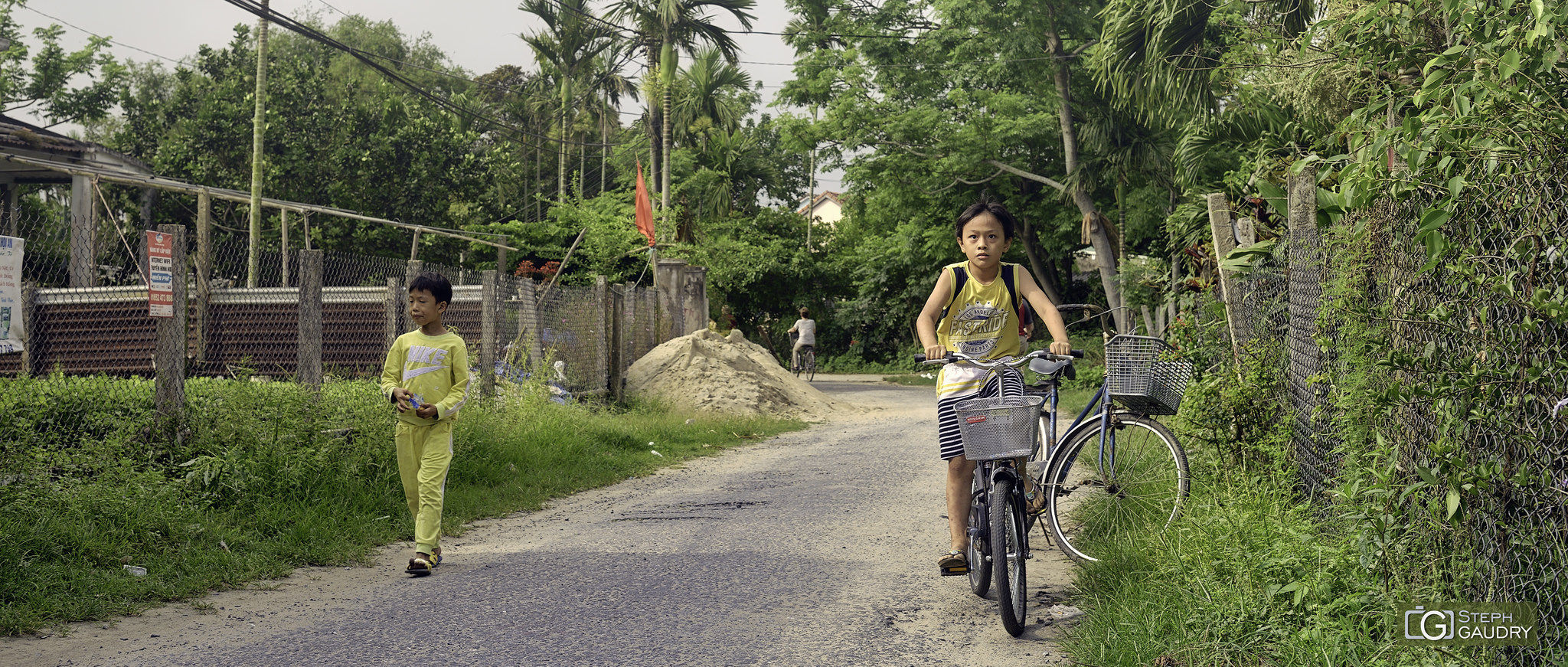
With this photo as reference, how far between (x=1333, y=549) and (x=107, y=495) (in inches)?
231

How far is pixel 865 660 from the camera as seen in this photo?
4074 mm

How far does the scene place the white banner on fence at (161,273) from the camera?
686cm

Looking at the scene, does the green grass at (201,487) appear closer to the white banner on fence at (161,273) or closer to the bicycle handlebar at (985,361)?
the white banner on fence at (161,273)

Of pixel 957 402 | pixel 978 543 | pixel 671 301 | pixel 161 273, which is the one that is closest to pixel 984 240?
pixel 957 402

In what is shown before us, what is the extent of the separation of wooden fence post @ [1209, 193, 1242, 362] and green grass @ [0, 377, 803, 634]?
487 cm

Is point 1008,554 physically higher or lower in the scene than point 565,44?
lower

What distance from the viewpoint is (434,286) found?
601 centimetres

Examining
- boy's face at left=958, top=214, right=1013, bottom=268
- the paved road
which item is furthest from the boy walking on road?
boy's face at left=958, top=214, right=1013, bottom=268

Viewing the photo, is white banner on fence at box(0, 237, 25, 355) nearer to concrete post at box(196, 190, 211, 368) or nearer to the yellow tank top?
concrete post at box(196, 190, 211, 368)

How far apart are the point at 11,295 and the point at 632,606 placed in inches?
165

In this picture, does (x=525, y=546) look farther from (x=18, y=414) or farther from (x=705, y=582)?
(x=18, y=414)

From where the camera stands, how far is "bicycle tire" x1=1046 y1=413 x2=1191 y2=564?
532 centimetres

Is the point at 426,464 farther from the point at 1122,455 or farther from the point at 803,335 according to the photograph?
the point at 803,335

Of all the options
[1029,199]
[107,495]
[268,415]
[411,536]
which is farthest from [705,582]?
[1029,199]
